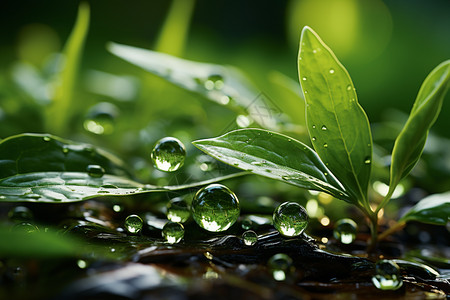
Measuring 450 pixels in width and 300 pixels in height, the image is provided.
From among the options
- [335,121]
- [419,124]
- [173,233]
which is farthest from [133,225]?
[419,124]

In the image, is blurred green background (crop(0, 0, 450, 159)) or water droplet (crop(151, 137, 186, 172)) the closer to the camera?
water droplet (crop(151, 137, 186, 172))

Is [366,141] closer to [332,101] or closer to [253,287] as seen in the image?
[332,101]

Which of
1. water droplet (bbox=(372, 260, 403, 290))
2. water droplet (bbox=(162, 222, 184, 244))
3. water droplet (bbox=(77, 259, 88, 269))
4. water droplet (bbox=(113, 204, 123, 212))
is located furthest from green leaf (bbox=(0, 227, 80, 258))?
water droplet (bbox=(372, 260, 403, 290))

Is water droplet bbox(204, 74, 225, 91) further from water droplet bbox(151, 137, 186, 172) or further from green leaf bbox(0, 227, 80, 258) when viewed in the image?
green leaf bbox(0, 227, 80, 258)

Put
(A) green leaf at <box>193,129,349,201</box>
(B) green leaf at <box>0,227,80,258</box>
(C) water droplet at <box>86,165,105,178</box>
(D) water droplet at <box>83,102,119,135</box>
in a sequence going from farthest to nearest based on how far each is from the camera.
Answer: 1. (D) water droplet at <box>83,102,119,135</box>
2. (C) water droplet at <box>86,165,105,178</box>
3. (A) green leaf at <box>193,129,349,201</box>
4. (B) green leaf at <box>0,227,80,258</box>

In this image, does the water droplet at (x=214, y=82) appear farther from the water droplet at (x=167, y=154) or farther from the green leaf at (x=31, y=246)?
the green leaf at (x=31, y=246)

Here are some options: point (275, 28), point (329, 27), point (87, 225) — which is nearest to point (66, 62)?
point (87, 225)
